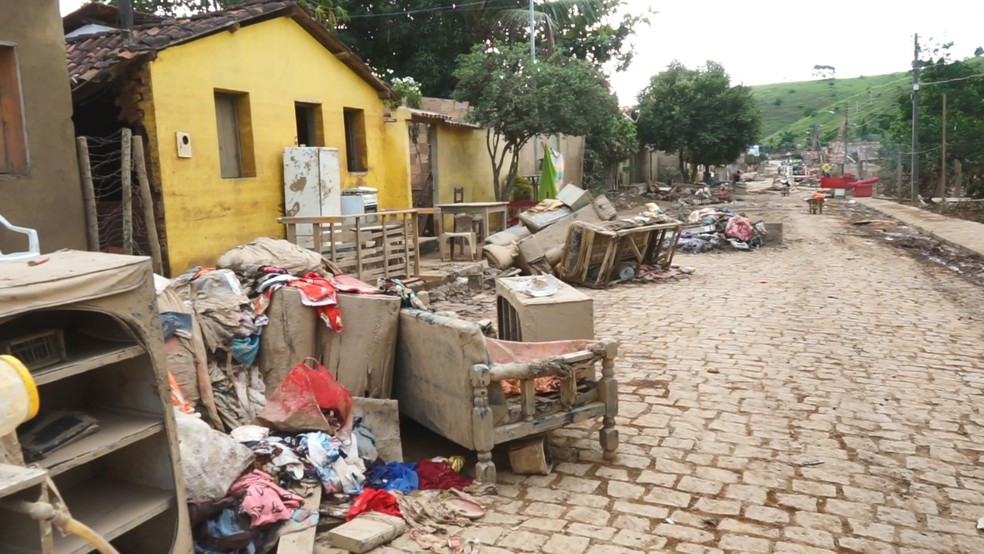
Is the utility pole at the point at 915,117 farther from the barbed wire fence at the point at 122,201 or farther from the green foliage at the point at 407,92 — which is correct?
the barbed wire fence at the point at 122,201

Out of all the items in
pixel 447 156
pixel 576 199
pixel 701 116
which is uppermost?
pixel 701 116

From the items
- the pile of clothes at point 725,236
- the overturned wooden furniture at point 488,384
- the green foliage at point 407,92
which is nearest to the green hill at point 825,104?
the pile of clothes at point 725,236

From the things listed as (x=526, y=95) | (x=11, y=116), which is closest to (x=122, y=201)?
(x=11, y=116)

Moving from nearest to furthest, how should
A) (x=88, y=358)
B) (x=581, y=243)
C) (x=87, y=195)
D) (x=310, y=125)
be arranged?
1. (x=88, y=358)
2. (x=87, y=195)
3. (x=581, y=243)
4. (x=310, y=125)

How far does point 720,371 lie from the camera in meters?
6.95

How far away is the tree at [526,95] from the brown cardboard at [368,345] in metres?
11.6

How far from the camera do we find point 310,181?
1120cm

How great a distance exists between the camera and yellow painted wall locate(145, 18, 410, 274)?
9398 millimetres

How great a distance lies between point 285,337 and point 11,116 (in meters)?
3.50

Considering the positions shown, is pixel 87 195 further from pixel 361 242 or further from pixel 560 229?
pixel 560 229

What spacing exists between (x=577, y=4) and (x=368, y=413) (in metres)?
21.1

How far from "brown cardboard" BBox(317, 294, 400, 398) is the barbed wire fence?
2.36 meters

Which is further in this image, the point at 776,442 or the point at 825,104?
the point at 825,104

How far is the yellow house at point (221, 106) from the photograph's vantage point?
9.14 meters
